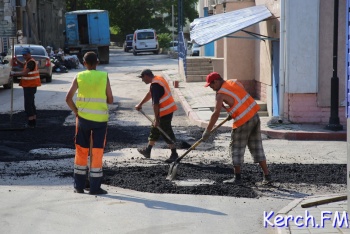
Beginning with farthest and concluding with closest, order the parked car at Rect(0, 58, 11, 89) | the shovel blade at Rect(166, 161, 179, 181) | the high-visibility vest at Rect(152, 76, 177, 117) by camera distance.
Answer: the parked car at Rect(0, 58, 11, 89), the high-visibility vest at Rect(152, 76, 177, 117), the shovel blade at Rect(166, 161, 179, 181)

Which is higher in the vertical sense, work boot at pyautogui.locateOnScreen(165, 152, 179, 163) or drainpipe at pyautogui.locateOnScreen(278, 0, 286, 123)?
drainpipe at pyautogui.locateOnScreen(278, 0, 286, 123)

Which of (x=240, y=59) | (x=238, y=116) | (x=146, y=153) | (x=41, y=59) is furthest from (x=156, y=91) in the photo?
(x=41, y=59)

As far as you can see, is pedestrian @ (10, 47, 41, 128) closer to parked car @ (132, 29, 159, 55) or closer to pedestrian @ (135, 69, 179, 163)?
pedestrian @ (135, 69, 179, 163)

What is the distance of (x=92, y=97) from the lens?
9.37m

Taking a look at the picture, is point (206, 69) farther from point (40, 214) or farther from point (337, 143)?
point (40, 214)

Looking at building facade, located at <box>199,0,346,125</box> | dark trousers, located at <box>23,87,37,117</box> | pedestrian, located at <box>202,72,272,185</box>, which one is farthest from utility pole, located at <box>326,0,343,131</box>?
dark trousers, located at <box>23,87,37,117</box>

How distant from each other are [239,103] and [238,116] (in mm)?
183

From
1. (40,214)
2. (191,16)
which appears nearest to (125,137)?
(40,214)

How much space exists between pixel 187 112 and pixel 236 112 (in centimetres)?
944

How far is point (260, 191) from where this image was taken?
379 inches

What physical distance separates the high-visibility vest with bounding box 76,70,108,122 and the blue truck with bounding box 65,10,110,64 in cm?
3617

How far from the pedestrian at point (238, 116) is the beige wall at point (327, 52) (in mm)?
6533

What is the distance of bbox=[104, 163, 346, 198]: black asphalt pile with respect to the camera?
9.62 m

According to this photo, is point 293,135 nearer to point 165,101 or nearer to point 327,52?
point 327,52
